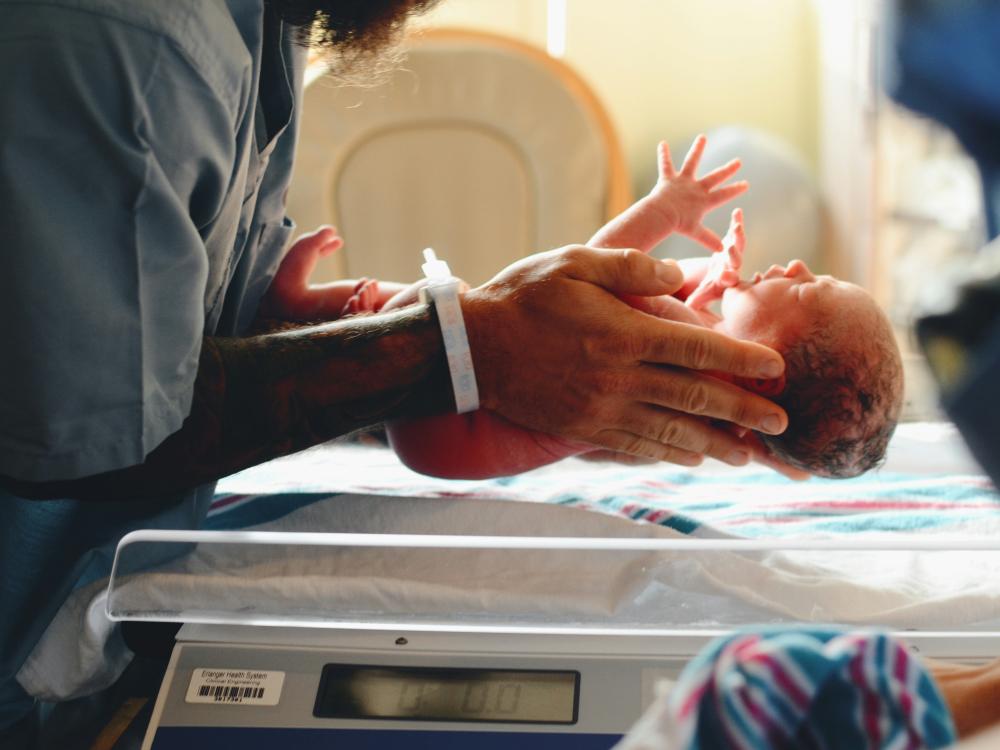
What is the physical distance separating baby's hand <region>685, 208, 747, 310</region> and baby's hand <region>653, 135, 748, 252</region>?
0.06m

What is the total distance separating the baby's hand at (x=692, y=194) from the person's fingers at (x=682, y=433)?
293mm

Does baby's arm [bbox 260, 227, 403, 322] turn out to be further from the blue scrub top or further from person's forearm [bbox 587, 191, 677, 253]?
the blue scrub top

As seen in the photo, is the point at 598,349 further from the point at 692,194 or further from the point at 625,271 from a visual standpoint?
the point at 692,194

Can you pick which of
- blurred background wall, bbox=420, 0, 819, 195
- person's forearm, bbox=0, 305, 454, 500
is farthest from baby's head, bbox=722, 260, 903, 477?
blurred background wall, bbox=420, 0, 819, 195

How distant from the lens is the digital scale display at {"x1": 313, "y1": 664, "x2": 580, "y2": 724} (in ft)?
2.72

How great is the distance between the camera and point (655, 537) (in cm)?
104

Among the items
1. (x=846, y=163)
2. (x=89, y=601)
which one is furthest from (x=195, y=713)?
(x=846, y=163)

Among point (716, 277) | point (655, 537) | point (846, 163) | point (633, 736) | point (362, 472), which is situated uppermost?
point (633, 736)

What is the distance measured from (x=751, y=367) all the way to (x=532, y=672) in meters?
0.35

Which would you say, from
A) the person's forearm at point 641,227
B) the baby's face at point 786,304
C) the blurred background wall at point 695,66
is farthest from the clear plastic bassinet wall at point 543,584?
the blurred background wall at point 695,66

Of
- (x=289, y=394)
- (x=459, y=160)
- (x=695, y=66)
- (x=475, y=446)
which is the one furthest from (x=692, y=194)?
(x=695, y=66)

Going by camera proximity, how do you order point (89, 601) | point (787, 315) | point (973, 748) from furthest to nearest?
point (787, 315) < point (89, 601) < point (973, 748)

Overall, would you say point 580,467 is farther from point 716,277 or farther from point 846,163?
point 846,163

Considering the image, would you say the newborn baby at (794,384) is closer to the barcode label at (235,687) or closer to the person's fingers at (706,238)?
the person's fingers at (706,238)
